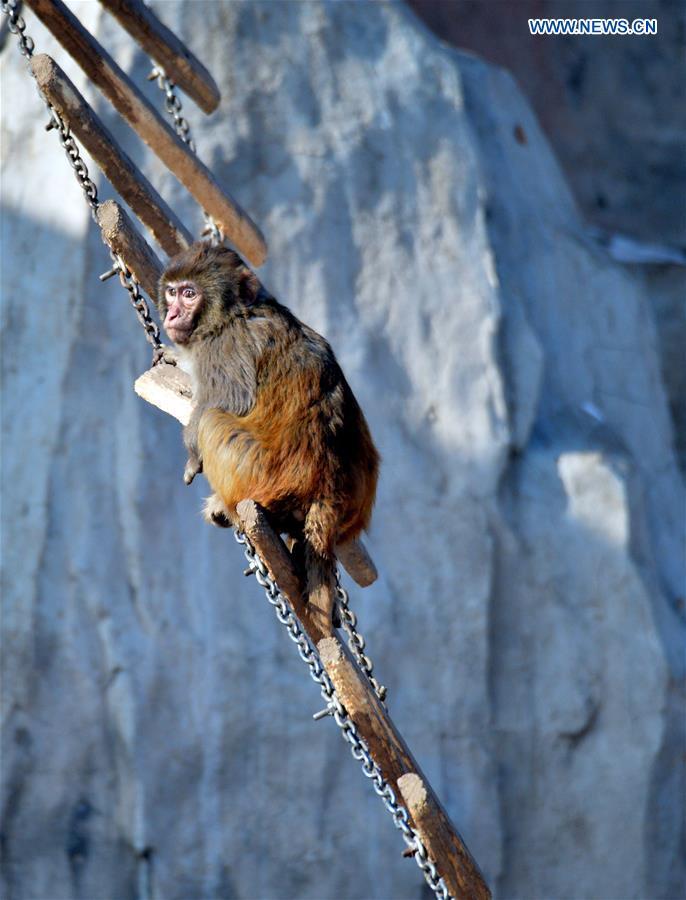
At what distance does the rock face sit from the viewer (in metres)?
5.88

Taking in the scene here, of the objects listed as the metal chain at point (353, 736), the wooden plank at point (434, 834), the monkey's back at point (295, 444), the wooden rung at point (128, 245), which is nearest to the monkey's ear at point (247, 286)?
the monkey's back at point (295, 444)

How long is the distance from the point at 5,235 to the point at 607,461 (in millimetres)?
3107

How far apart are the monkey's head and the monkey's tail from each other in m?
0.62

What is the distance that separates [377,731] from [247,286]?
1.31m

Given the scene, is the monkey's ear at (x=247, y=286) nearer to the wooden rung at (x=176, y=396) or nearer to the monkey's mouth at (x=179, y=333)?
the monkey's mouth at (x=179, y=333)

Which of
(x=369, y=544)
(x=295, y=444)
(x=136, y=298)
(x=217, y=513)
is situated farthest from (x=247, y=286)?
(x=369, y=544)

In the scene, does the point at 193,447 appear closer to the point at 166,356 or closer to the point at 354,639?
the point at 166,356

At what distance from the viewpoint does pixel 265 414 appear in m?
3.49

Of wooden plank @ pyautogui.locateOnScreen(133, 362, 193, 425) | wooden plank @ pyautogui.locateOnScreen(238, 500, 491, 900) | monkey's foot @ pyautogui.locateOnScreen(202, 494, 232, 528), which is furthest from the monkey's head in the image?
wooden plank @ pyautogui.locateOnScreen(238, 500, 491, 900)

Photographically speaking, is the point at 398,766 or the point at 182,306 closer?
the point at 398,766

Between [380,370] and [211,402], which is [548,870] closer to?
[380,370]

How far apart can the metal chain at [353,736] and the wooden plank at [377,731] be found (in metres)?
0.02

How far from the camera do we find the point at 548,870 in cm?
641

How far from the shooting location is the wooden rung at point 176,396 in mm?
3662
